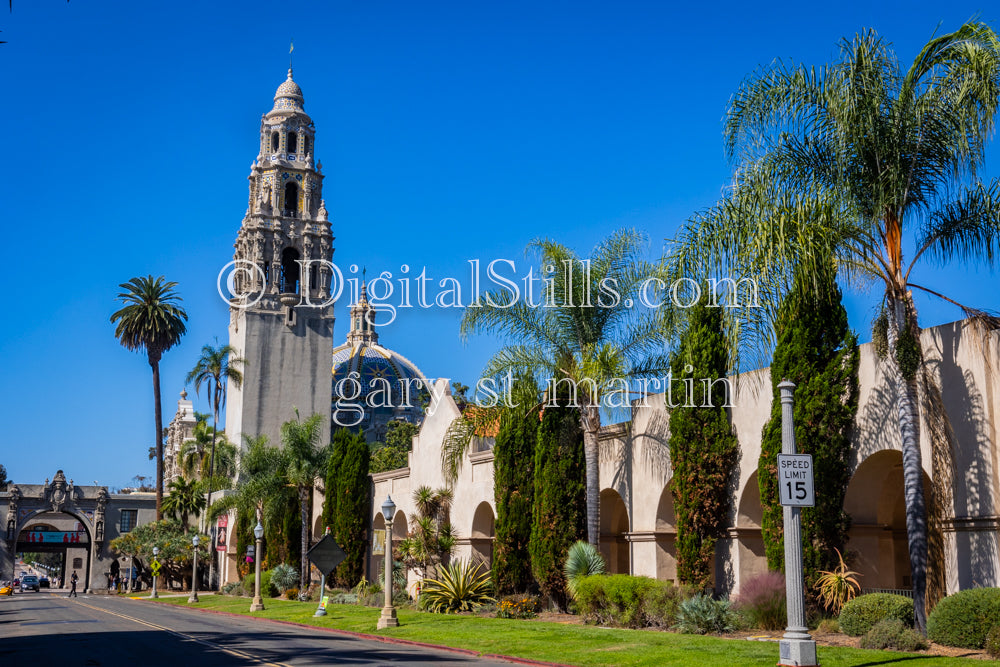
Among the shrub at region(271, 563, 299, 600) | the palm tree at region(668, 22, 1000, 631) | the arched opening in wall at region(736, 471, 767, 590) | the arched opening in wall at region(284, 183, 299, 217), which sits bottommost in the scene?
the shrub at region(271, 563, 299, 600)

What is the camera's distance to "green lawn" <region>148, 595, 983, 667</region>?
15.8m

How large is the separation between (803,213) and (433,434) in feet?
80.3

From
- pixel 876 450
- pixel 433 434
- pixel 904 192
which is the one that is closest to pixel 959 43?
pixel 904 192

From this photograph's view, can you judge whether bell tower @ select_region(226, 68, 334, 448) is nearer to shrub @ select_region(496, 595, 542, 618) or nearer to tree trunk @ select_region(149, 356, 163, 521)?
tree trunk @ select_region(149, 356, 163, 521)

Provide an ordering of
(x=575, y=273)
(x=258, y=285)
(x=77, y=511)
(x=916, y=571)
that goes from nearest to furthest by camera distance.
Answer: (x=916, y=571) < (x=575, y=273) < (x=258, y=285) < (x=77, y=511)

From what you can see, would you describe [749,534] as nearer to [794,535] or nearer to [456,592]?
[794,535]

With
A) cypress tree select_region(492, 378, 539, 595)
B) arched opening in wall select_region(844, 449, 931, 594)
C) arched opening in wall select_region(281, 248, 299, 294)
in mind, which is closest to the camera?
arched opening in wall select_region(844, 449, 931, 594)

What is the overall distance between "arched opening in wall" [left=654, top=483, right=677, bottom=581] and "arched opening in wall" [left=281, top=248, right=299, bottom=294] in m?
57.3

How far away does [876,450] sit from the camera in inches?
806

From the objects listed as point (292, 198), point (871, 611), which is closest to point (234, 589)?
point (292, 198)

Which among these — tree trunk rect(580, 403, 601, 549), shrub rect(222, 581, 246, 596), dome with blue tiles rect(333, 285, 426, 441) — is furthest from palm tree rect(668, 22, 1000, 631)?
dome with blue tiles rect(333, 285, 426, 441)

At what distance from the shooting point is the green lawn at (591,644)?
52.0 feet

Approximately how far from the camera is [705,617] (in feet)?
69.6

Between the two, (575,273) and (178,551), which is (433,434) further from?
(178,551)
